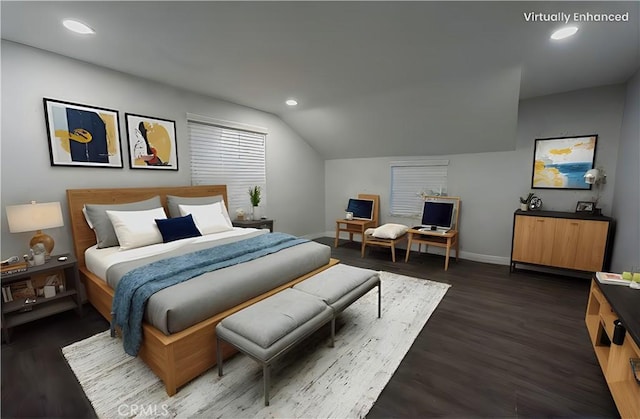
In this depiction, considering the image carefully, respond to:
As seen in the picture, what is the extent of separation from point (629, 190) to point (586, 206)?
2.15 feet

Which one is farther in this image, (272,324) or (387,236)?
(387,236)

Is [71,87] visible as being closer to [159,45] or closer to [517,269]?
[159,45]

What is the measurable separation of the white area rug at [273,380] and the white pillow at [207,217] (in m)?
1.38

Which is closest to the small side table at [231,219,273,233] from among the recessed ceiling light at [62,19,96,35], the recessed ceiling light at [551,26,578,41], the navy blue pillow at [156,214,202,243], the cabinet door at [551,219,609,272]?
the navy blue pillow at [156,214,202,243]

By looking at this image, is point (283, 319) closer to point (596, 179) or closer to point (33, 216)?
point (33, 216)

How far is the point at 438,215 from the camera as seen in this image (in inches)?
174

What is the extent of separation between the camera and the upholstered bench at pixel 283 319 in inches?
61.7

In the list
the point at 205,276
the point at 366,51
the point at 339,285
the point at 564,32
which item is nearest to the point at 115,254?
the point at 205,276

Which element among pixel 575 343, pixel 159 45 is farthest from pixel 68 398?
pixel 575 343

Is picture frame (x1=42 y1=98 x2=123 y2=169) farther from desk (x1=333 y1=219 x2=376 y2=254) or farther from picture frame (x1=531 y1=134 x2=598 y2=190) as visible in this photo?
picture frame (x1=531 y1=134 x2=598 y2=190)

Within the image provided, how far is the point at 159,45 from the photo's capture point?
2.42 m

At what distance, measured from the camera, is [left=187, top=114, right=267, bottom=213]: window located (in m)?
3.87

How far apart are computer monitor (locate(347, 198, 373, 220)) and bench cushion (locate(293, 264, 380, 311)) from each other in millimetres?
2768

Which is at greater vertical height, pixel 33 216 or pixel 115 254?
pixel 33 216
